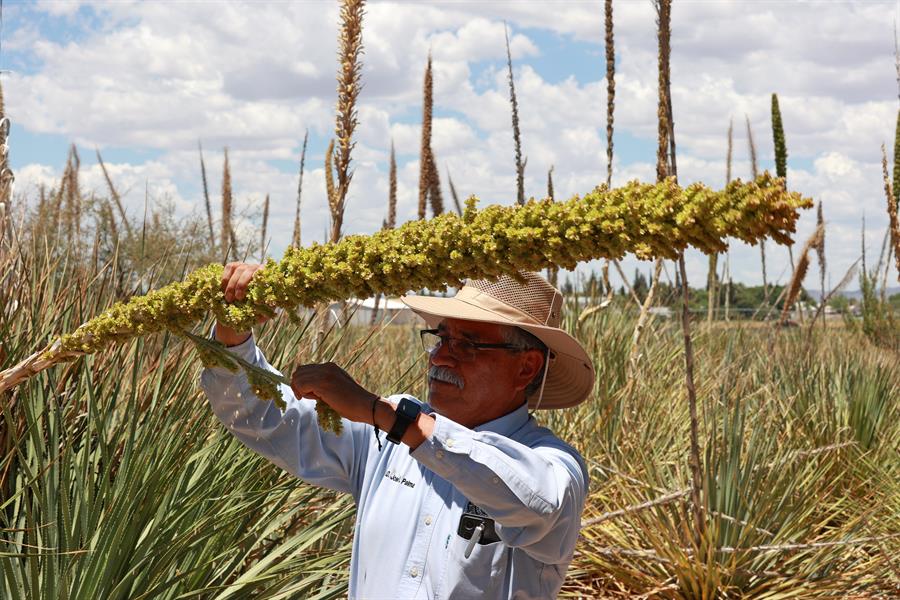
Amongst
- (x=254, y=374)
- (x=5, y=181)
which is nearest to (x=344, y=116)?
(x=5, y=181)

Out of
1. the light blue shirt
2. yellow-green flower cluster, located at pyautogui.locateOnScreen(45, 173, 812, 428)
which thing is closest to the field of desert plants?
yellow-green flower cluster, located at pyautogui.locateOnScreen(45, 173, 812, 428)

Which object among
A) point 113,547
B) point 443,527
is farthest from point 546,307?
point 113,547

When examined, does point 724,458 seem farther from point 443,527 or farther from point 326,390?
point 326,390

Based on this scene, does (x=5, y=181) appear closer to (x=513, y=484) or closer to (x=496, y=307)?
(x=496, y=307)

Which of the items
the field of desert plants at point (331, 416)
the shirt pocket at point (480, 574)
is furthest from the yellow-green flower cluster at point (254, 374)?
the shirt pocket at point (480, 574)

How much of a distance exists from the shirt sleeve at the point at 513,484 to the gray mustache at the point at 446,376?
55 centimetres

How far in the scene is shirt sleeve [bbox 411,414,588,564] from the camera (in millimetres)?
2742

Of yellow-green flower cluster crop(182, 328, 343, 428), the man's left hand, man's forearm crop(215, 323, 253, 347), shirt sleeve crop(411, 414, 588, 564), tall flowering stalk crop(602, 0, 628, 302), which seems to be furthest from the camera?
tall flowering stalk crop(602, 0, 628, 302)

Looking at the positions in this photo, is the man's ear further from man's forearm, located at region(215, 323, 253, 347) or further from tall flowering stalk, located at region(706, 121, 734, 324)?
tall flowering stalk, located at region(706, 121, 734, 324)

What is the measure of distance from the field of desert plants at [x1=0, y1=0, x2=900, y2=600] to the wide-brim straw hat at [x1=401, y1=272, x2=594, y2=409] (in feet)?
1.86

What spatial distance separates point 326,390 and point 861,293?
49.7 feet

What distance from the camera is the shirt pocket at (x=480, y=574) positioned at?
3.20 m

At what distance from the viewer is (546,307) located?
153 inches

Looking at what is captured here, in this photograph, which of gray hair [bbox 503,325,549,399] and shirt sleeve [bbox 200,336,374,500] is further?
gray hair [bbox 503,325,549,399]
